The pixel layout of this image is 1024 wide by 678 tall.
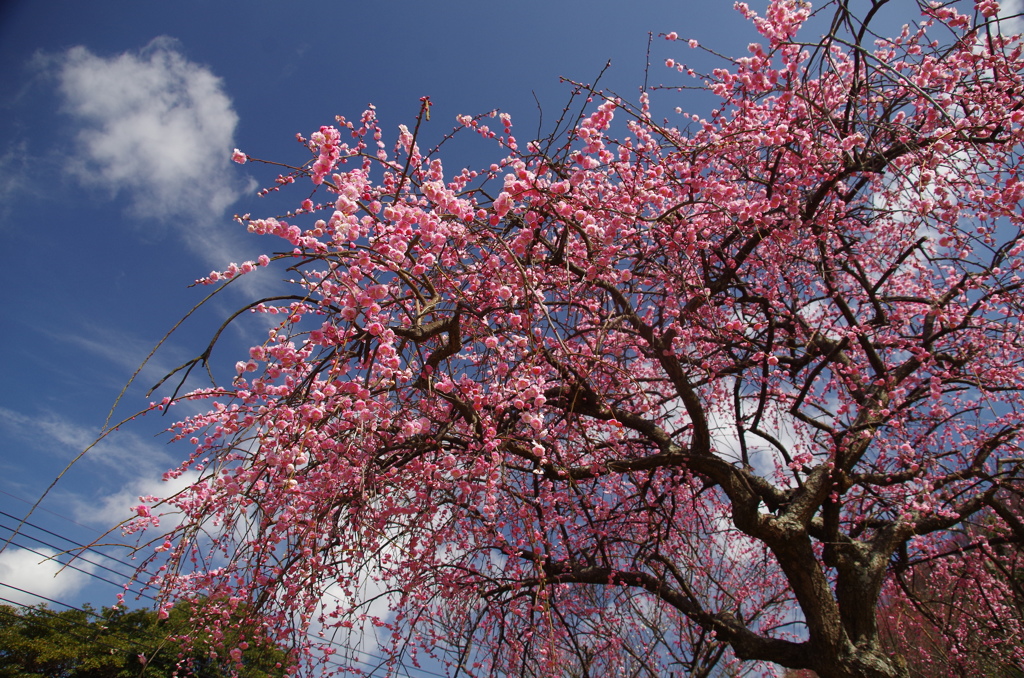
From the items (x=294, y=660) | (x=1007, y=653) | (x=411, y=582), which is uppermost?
(x=1007, y=653)

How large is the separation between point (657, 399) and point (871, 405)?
73.0 inches

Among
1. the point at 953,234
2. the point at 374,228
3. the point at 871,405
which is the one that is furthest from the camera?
the point at 871,405

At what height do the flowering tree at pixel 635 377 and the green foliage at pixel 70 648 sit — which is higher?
the flowering tree at pixel 635 377

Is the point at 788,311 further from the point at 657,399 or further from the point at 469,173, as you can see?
the point at 469,173

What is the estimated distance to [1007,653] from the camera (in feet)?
17.4

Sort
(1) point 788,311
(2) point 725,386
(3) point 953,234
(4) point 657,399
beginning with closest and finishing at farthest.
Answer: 1. (3) point 953,234
2. (1) point 788,311
3. (4) point 657,399
4. (2) point 725,386

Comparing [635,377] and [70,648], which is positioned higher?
[635,377]

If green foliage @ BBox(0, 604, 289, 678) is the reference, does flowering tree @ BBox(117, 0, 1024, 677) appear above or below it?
above

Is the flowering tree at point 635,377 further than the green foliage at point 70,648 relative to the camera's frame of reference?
No

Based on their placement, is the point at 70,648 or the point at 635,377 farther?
the point at 70,648

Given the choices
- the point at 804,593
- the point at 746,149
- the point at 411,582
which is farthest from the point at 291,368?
the point at 804,593

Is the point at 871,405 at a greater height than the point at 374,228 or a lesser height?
greater

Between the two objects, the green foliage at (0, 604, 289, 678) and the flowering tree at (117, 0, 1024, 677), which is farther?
the green foliage at (0, 604, 289, 678)

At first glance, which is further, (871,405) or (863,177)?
(871,405)
